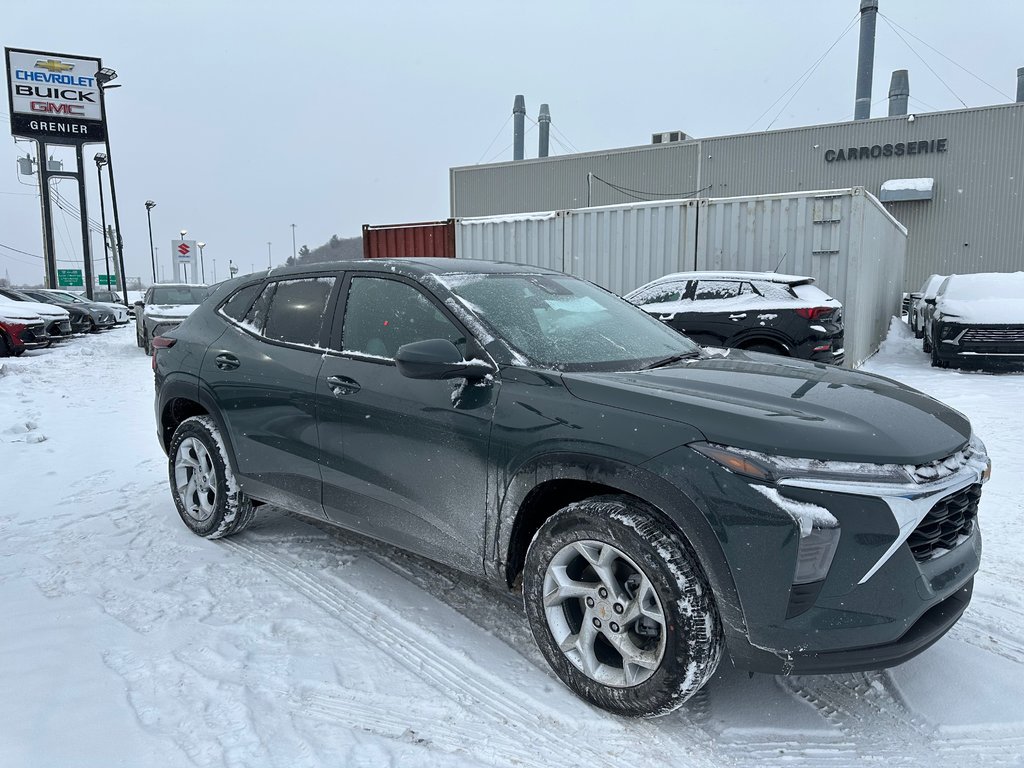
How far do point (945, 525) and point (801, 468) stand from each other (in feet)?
2.20

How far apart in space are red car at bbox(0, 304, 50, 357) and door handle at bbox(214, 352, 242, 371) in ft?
43.8

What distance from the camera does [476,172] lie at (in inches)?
1245

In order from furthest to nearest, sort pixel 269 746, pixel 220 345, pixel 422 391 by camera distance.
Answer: pixel 220 345 < pixel 422 391 < pixel 269 746

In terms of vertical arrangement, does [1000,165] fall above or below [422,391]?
above

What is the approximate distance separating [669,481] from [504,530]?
77cm

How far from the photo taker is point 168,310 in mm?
15078

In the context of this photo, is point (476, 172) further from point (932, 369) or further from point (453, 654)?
point (453, 654)

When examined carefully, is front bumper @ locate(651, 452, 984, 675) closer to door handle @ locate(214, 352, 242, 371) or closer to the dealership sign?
door handle @ locate(214, 352, 242, 371)

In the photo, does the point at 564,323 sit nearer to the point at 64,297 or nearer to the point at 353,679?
the point at 353,679

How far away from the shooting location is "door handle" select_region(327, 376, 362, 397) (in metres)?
3.28

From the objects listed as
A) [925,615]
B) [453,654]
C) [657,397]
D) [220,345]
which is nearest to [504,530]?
[453,654]

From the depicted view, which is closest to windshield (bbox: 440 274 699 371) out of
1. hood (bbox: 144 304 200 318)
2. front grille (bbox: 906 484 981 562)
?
front grille (bbox: 906 484 981 562)

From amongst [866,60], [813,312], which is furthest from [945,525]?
[866,60]

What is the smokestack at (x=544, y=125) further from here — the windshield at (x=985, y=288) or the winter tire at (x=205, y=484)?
the winter tire at (x=205, y=484)
